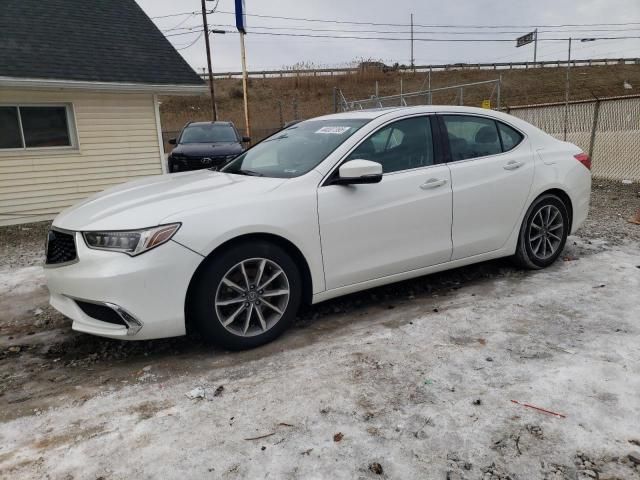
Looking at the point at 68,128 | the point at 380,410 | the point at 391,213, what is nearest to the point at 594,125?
the point at 391,213

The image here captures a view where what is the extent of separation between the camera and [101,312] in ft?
10.1

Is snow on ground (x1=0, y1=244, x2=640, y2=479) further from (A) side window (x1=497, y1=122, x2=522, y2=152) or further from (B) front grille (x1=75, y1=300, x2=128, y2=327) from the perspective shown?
(A) side window (x1=497, y1=122, x2=522, y2=152)

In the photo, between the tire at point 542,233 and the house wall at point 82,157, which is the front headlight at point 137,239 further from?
the house wall at point 82,157

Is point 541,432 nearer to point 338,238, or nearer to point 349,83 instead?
point 338,238

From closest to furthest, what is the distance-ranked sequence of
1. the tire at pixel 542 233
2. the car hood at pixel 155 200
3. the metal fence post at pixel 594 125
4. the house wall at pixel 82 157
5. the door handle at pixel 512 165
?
the car hood at pixel 155 200, the door handle at pixel 512 165, the tire at pixel 542 233, the house wall at pixel 82 157, the metal fence post at pixel 594 125

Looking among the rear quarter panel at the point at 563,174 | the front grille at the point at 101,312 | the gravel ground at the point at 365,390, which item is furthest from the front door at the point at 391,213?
the front grille at the point at 101,312

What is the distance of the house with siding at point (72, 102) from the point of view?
9.01 meters

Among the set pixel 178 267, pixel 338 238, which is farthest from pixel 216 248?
pixel 338 238

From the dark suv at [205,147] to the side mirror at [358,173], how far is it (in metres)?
6.70

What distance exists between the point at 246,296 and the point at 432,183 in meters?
1.76

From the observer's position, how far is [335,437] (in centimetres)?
237

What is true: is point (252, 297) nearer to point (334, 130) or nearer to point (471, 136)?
point (334, 130)

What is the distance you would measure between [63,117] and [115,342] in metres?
7.59

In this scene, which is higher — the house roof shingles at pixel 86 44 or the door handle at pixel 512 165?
the house roof shingles at pixel 86 44
